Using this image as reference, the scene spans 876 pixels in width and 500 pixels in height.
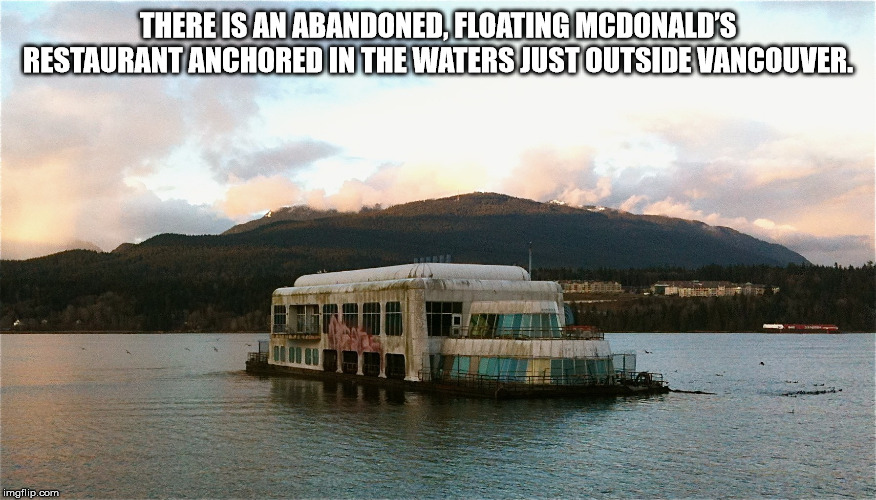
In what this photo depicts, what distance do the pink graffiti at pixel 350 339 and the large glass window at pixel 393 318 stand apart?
9.55ft

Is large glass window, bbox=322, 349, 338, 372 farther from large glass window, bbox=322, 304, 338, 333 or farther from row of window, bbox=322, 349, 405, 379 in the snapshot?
large glass window, bbox=322, 304, 338, 333

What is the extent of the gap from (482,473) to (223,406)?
40511 millimetres

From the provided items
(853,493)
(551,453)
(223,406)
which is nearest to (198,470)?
(551,453)

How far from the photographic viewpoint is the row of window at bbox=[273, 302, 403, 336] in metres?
92.2

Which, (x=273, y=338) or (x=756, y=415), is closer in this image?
(x=756, y=415)

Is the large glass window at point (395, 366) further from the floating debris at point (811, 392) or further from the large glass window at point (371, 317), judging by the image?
the floating debris at point (811, 392)

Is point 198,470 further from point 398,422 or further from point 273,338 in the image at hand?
point 273,338

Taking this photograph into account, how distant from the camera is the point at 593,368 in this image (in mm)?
82938

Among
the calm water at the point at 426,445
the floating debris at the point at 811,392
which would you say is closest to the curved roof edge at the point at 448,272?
the calm water at the point at 426,445

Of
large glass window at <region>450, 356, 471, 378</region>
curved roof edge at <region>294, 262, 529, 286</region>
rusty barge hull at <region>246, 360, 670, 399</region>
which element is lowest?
rusty barge hull at <region>246, 360, 670, 399</region>

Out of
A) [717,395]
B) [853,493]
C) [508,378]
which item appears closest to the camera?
[853,493]

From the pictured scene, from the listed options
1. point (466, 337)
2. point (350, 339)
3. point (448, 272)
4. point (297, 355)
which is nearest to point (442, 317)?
point (466, 337)

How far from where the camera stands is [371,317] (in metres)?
96.4

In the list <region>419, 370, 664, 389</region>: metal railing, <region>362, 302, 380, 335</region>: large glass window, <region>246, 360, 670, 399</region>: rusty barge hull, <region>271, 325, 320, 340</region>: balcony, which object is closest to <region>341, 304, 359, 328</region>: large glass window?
<region>362, 302, 380, 335</region>: large glass window
